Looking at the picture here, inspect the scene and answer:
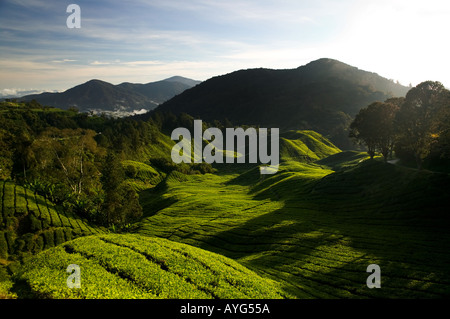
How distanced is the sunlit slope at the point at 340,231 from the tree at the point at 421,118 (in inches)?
272

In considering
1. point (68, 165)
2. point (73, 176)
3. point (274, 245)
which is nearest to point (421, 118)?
point (274, 245)

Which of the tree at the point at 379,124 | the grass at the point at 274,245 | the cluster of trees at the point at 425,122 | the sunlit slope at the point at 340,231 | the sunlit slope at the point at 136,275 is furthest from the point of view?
the tree at the point at 379,124

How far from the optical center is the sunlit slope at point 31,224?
67.1 metres

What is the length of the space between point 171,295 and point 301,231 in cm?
3669

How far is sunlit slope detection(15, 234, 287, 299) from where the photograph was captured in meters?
23.3

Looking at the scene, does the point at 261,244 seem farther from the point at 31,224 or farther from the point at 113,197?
the point at 31,224

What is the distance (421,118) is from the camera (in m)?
62.1

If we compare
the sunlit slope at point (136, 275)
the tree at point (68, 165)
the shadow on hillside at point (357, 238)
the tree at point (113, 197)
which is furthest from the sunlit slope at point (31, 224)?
the shadow on hillside at point (357, 238)

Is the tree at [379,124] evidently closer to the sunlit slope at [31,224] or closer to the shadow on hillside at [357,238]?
the shadow on hillside at [357,238]

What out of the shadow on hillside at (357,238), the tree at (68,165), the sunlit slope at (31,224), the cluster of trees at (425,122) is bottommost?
the sunlit slope at (31,224)

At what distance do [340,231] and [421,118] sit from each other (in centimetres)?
3560

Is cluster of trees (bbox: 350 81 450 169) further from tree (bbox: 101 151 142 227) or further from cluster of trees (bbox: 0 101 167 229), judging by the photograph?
cluster of trees (bbox: 0 101 167 229)

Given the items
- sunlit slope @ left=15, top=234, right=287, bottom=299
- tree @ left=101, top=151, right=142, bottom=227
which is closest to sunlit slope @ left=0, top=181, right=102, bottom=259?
tree @ left=101, top=151, right=142, bottom=227
